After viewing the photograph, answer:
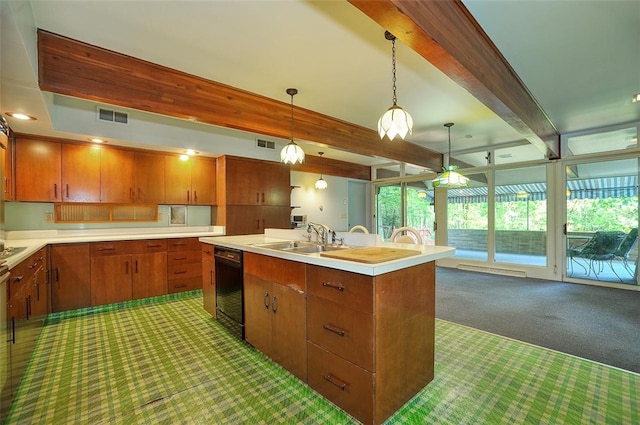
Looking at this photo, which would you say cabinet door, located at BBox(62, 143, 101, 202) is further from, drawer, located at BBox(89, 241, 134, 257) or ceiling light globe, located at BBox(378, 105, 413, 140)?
ceiling light globe, located at BBox(378, 105, 413, 140)

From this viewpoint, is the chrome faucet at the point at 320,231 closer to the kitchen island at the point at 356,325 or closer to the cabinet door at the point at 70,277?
the kitchen island at the point at 356,325

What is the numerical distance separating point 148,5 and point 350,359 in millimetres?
2649

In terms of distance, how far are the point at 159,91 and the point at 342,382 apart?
297 cm

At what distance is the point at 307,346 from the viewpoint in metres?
1.88

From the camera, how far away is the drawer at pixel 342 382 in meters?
1.53

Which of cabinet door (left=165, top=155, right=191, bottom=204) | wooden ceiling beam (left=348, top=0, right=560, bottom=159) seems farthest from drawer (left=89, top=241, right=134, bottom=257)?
wooden ceiling beam (left=348, top=0, right=560, bottom=159)

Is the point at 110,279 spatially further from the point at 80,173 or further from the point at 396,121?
the point at 396,121

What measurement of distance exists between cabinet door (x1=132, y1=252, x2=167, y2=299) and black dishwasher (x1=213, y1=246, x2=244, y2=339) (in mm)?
1508

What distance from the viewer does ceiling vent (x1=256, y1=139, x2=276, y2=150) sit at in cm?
513

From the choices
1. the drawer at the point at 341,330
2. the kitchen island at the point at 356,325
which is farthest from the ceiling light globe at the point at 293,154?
the drawer at the point at 341,330

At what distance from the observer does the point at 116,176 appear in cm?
399

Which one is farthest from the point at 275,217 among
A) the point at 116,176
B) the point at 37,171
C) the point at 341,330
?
the point at 341,330

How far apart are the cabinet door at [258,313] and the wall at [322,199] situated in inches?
177

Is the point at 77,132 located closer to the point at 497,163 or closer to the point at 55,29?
the point at 55,29
